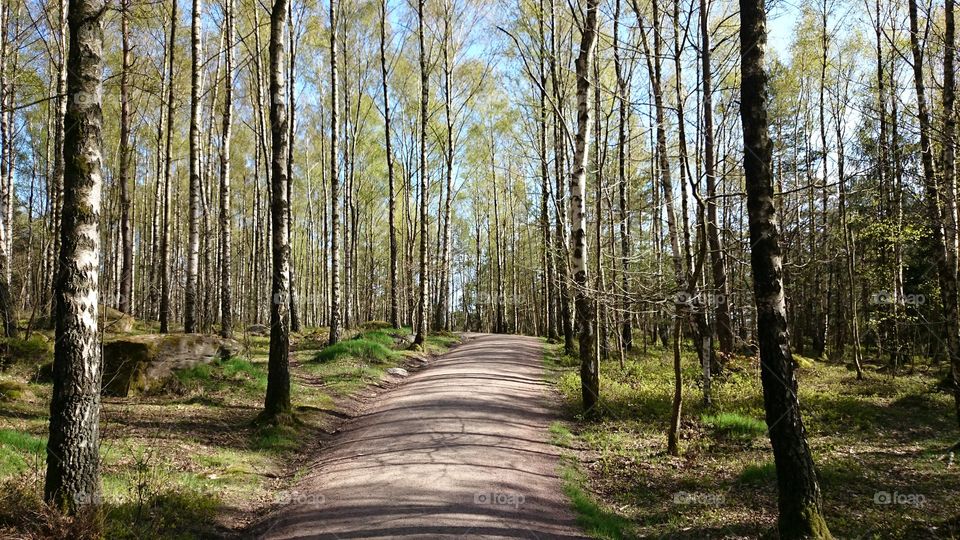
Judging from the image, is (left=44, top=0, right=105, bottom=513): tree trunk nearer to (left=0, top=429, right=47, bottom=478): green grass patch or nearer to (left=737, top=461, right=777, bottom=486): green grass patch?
(left=0, top=429, right=47, bottom=478): green grass patch

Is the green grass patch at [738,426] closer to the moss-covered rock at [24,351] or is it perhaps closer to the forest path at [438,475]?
the forest path at [438,475]

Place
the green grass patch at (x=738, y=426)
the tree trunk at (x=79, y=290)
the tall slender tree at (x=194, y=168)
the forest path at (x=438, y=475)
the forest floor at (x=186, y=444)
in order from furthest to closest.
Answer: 1. the tall slender tree at (x=194, y=168)
2. the green grass patch at (x=738, y=426)
3. the forest path at (x=438, y=475)
4. the forest floor at (x=186, y=444)
5. the tree trunk at (x=79, y=290)

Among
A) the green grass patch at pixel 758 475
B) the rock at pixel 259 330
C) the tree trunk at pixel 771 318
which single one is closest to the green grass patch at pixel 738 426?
the green grass patch at pixel 758 475

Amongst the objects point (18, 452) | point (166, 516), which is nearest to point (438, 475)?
point (166, 516)

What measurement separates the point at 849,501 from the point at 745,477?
3.42ft

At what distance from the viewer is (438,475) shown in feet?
20.0

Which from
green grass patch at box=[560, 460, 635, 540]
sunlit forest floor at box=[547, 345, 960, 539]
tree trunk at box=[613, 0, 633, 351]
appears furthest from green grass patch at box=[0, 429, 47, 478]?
tree trunk at box=[613, 0, 633, 351]

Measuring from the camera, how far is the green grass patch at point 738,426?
8328 mm

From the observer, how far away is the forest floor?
4.48m

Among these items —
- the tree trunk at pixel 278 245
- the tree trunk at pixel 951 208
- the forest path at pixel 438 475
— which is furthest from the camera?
the tree trunk at pixel 278 245

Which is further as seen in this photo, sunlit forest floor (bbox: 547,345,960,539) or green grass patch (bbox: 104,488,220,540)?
sunlit forest floor (bbox: 547,345,960,539)

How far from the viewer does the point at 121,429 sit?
22.2ft

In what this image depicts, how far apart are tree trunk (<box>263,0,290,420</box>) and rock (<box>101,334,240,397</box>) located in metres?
2.38

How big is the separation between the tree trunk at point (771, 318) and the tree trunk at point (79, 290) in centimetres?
554
